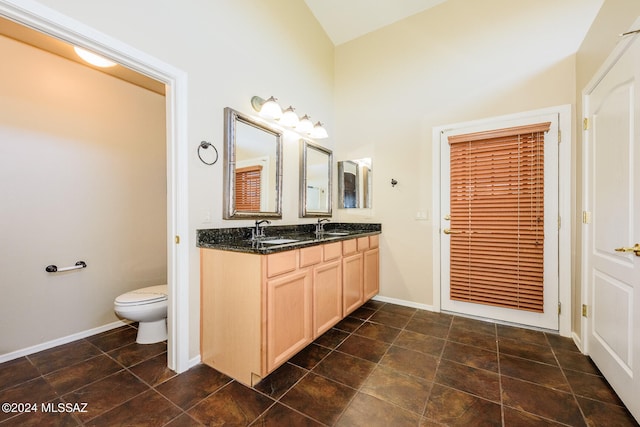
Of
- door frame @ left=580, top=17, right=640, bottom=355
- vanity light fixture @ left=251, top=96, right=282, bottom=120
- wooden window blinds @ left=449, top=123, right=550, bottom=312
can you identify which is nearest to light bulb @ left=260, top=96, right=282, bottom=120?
vanity light fixture @ left=251, top=96, right=282, bottom=120

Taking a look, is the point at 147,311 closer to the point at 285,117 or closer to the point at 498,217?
the point at 285,117

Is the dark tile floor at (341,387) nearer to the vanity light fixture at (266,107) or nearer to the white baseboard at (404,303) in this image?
the white baseboard at (404,303)

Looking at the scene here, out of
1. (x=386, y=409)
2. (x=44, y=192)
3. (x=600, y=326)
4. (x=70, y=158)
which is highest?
(x=70, y=158)

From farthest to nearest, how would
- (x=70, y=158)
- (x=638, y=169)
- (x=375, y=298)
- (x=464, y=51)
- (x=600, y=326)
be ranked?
(x=375, y=298), (x=464, y=51), (x=70, y=158), (x=600, y=326), (x=638, y=169)

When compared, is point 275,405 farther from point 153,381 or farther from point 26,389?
point 26,389

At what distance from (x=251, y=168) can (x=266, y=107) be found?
558 millimetres

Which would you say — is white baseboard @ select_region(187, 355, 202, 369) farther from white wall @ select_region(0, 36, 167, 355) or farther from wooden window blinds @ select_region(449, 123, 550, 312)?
wooden window blinds @ select_region(449, 123, 550, 312)

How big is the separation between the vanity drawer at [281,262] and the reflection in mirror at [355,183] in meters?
1.72

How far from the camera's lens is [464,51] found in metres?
2.78

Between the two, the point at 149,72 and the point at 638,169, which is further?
the point at 149,72

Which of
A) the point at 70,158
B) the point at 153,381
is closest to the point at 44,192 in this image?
the point at 70,158

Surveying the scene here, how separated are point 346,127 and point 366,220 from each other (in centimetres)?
126

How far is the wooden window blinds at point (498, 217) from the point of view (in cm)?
246

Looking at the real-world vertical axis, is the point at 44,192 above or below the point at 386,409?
above
